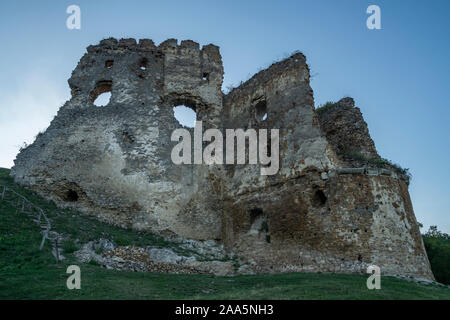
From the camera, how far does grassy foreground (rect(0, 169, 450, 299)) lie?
22.9 feet

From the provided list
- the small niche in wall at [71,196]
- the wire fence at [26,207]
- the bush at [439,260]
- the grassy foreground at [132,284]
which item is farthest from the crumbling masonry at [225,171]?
the bush at [439,260]

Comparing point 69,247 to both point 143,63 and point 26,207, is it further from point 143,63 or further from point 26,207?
point 143,63

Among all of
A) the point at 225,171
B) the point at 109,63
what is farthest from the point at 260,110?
the point at 109,63

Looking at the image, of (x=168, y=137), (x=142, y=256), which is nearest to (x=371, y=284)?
(x=142, y=256)

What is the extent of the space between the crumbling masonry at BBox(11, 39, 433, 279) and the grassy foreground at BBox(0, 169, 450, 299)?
1.99 meters

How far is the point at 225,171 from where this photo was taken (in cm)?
1634

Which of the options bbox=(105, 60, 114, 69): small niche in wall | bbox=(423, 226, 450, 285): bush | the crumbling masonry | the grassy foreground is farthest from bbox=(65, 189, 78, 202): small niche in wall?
bbox=(423, 226, 450, 285): bush

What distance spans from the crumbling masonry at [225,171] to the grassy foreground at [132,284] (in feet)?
6.54

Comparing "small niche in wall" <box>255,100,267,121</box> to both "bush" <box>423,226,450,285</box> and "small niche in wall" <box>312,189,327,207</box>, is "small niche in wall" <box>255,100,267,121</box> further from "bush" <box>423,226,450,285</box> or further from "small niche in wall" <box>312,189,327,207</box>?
"bush" <box>423,226,450,285</box>

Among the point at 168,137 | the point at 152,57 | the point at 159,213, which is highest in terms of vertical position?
the point at 152,57

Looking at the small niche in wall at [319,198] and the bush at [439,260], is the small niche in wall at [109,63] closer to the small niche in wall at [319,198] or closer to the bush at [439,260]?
the small niche in wall at [319,198]

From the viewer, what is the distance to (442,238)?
22.6m
